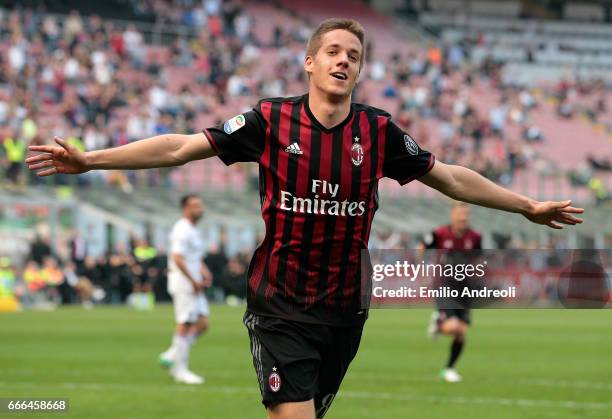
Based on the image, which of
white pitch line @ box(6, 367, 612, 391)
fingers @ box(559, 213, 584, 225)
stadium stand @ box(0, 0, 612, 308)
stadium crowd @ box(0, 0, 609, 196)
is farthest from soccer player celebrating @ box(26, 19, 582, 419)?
stadium stand @ box(0, 0, 612, 308)

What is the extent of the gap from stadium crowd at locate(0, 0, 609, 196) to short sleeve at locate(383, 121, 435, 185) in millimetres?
24441

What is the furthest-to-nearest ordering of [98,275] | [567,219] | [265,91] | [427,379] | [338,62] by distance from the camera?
[265,91]
[98,275]
[427,379]
[567,219]
[338,62]

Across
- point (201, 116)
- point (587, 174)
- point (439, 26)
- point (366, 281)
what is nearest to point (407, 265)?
point (366, 281)

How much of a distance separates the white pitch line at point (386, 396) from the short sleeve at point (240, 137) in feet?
23.0

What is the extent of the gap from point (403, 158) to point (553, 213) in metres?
0.82

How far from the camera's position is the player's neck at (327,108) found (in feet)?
20.0

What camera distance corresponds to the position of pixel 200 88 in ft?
136

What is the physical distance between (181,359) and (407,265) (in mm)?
8596

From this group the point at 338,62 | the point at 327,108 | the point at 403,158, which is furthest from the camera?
the point at 403,158

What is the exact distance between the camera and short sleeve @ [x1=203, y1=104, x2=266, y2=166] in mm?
6137

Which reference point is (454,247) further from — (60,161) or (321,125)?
(60,161)

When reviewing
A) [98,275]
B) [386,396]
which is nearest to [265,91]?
[98,275]

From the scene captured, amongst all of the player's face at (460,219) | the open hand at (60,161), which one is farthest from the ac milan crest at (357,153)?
the player's face at (460,219)

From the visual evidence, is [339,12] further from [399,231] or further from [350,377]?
[350,377]
